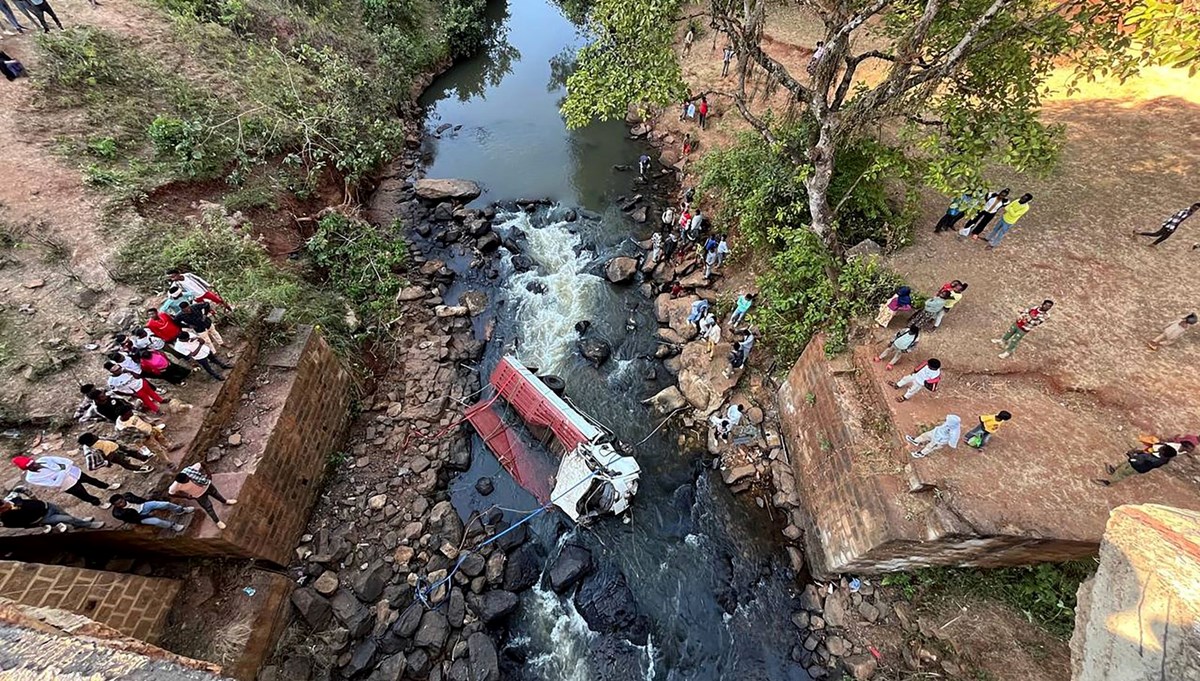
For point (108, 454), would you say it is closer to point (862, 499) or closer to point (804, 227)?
point (862, 499)

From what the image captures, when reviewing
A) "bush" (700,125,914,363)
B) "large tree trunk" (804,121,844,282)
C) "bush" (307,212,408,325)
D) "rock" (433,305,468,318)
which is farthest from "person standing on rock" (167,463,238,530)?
"large tree trunk" (804,121,844,282)

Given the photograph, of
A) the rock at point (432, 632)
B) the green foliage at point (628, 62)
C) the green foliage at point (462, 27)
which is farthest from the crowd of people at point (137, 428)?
the green foliage at point (462, 27)

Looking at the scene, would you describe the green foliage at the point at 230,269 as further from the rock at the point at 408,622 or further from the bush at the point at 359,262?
the rock at the point at 408,622

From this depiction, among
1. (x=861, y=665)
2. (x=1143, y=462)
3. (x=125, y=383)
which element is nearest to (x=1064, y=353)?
(x=1143, y=462)

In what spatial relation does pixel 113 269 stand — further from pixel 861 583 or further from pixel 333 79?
pixel 861 583

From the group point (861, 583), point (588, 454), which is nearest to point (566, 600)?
point (588, 454)

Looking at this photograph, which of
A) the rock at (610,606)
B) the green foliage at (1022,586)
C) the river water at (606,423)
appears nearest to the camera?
the green foliage at (1022,586)

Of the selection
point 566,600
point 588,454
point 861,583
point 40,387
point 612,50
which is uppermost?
point 612,50
